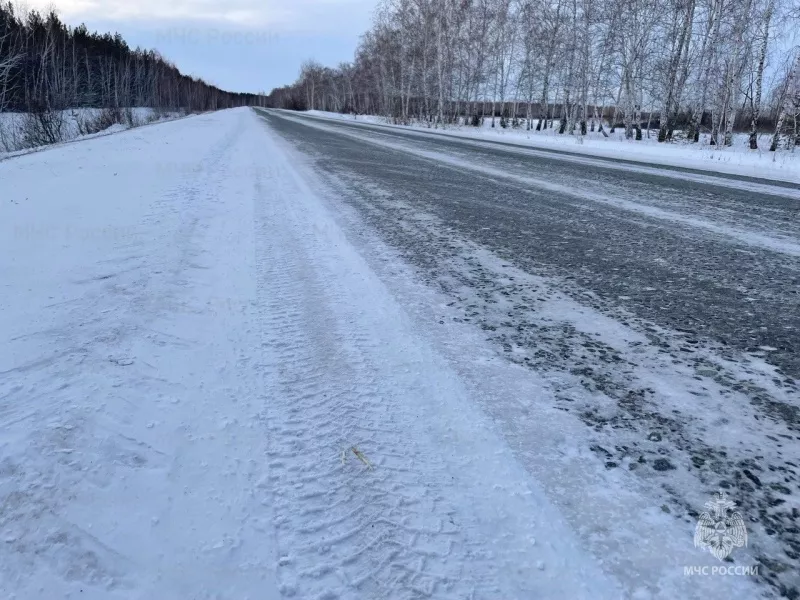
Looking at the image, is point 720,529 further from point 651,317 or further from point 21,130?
point 21,130

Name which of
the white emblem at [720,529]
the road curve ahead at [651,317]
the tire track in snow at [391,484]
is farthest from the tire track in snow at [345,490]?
the white emblem at [720,529]

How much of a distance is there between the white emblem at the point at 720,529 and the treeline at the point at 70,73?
2693 centimetres

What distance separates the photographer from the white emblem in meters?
1.54

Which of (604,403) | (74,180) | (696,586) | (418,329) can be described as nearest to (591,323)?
(604,403)

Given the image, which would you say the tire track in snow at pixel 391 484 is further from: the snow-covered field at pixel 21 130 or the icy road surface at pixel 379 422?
the snow-covered field at pixel 21 130

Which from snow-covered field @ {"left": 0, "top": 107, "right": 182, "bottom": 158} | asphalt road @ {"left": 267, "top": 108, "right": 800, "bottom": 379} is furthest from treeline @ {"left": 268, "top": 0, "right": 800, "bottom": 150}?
snow-covered field @ {"left": 0, "top": 107, "right": 182, "bottom": 158}

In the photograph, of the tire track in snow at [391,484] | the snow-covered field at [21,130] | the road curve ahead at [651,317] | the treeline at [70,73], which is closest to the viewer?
the tire track in snow at [391,484]

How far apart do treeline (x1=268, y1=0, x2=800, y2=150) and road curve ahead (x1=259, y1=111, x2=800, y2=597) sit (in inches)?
785

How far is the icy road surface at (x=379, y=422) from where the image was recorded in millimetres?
1477

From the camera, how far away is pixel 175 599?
1348 mm

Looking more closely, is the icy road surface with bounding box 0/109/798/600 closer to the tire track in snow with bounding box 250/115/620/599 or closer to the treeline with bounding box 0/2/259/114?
the tire track in snow with bounding box 250/115/620/599

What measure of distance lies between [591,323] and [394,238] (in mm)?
2446

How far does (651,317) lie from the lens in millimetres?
3127

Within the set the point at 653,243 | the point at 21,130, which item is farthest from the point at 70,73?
the point at 653,243
